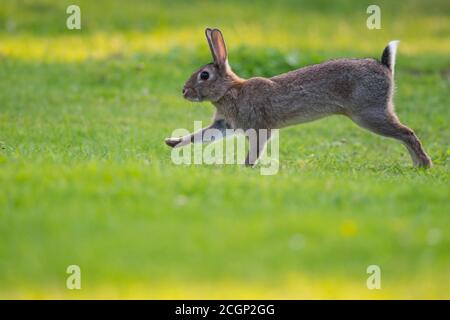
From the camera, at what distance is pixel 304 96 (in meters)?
11.6

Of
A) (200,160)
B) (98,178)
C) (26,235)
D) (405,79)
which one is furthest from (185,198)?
(405,79)

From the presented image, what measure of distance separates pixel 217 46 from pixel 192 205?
4.53m

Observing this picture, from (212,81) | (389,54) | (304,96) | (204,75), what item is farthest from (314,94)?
(204,75)

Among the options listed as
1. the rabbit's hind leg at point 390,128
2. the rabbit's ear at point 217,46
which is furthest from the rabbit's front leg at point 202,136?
the rabbit's hind leg at point 390,128

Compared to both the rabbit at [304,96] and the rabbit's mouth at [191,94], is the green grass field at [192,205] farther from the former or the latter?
the rabbit's mouth at [191,94]

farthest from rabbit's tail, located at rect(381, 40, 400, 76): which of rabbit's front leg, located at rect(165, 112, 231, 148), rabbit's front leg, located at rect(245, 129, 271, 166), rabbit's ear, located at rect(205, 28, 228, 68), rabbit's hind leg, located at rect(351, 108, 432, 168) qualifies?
rabbit's front leg, located at rect(165, 112, 231, 148)

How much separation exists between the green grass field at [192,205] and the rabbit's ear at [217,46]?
60.5 inches

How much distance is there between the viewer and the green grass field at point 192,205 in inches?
263

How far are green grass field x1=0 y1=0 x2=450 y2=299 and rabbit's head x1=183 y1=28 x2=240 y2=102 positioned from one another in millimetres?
966

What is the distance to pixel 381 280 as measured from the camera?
22.6ft

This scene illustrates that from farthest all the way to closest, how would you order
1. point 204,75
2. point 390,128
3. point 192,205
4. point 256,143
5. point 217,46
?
point 204,75, point 217,46, point 256,143, point 390,128, point 192,205

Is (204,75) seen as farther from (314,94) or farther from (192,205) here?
(192,205)

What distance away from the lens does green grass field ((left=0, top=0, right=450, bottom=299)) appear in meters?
6.68

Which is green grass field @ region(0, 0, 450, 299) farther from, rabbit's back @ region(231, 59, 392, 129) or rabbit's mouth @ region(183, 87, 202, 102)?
rabbit's mouth @ region(183, 87, 202, 102)
